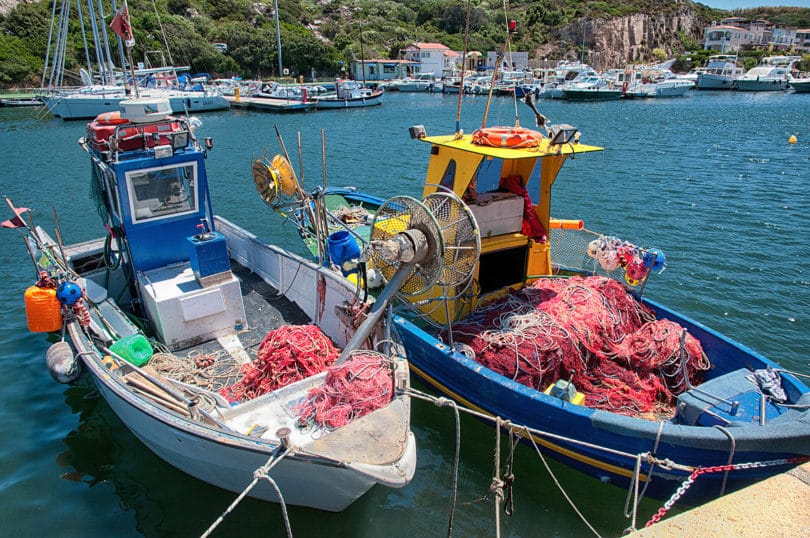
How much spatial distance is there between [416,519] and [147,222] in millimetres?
5730

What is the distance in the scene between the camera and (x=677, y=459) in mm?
5281

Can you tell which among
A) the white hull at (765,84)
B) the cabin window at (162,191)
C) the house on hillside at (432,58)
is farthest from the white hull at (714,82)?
the cabin window at (162,191)

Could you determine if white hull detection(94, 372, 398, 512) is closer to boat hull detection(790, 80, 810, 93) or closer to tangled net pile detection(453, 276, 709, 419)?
tangled net pile detection(453, 276, 709, 419)

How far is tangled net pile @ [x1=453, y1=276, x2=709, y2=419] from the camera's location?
662 centimetres

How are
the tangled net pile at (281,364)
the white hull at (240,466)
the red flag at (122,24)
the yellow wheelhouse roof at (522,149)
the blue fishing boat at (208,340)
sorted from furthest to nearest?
the red flag at (122,24), the yellow wheelhouse roof at (522,149), the tangled net pile at (281,364), the blue fishing boat at (208,340), the white hull at (240,466)

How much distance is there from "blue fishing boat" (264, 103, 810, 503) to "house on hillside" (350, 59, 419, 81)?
2910 inches

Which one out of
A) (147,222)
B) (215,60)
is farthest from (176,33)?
(147,222)

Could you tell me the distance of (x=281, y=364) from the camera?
6.50 m

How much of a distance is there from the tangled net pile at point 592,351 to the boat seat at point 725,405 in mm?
777

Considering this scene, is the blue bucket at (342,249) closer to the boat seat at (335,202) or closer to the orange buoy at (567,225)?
the orange buoy at (567,225)

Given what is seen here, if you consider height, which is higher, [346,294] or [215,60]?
[215,60]

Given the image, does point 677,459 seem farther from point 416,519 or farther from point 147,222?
point 147,222

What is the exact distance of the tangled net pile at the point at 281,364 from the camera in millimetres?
6461

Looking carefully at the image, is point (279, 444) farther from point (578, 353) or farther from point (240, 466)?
point (578, 353)
